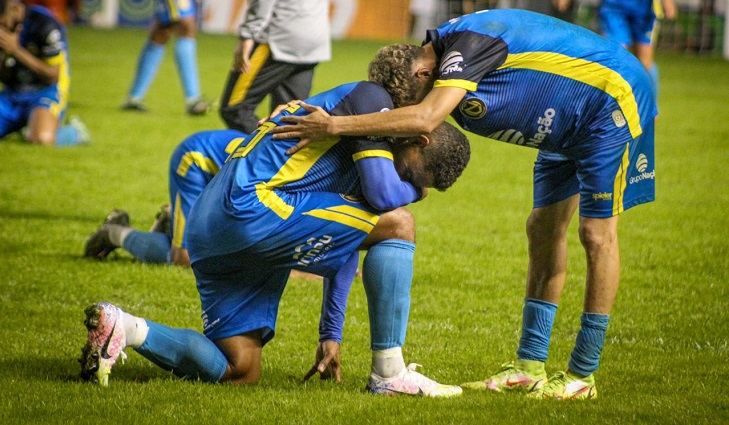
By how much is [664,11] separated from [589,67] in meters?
8.68

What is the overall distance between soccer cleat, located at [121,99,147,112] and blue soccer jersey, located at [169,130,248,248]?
780 cm

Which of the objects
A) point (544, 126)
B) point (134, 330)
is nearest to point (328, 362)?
point (134, 330)

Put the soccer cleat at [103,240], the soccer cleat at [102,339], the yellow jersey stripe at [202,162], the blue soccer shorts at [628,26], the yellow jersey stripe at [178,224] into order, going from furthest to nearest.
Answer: the blue soccer shorts at [628,26] < the soccer cleat at [103,240] < the yellow jersey stripe at [178,224] < the yellow jersey stripe at [202,162] < the soccer cleat at [102,339]

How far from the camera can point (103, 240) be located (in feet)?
21.3

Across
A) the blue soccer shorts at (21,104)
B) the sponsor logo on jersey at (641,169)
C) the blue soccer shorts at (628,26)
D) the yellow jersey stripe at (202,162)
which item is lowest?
the blue soccer shorts at (21,104)

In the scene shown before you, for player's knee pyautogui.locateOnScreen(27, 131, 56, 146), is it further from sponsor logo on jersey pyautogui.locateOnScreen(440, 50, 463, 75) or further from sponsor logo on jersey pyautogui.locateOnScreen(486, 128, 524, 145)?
sponsor logo on jersey pyautogui.locateOnScreen(440, 50, 463, 75)

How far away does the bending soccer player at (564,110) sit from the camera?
3920mm

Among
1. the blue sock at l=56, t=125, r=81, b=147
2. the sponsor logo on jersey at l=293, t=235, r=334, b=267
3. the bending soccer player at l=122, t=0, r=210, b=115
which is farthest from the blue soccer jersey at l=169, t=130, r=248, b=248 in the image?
the bending soccer player at l=122, t=0, r=210, b=115

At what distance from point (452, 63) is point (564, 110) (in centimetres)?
54

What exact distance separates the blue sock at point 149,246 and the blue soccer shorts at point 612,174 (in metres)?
2.87

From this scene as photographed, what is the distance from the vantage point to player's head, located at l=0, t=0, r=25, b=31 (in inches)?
402

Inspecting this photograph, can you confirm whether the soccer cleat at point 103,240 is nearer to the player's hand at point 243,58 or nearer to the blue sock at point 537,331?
the player's hand at point 243,58

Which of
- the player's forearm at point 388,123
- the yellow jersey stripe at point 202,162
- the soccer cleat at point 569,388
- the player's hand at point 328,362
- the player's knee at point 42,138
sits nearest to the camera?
the player's forearm at point 388,123

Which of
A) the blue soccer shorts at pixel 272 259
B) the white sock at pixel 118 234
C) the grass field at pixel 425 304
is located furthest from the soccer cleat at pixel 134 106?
the blue soccer shorts at pixel 272 259
